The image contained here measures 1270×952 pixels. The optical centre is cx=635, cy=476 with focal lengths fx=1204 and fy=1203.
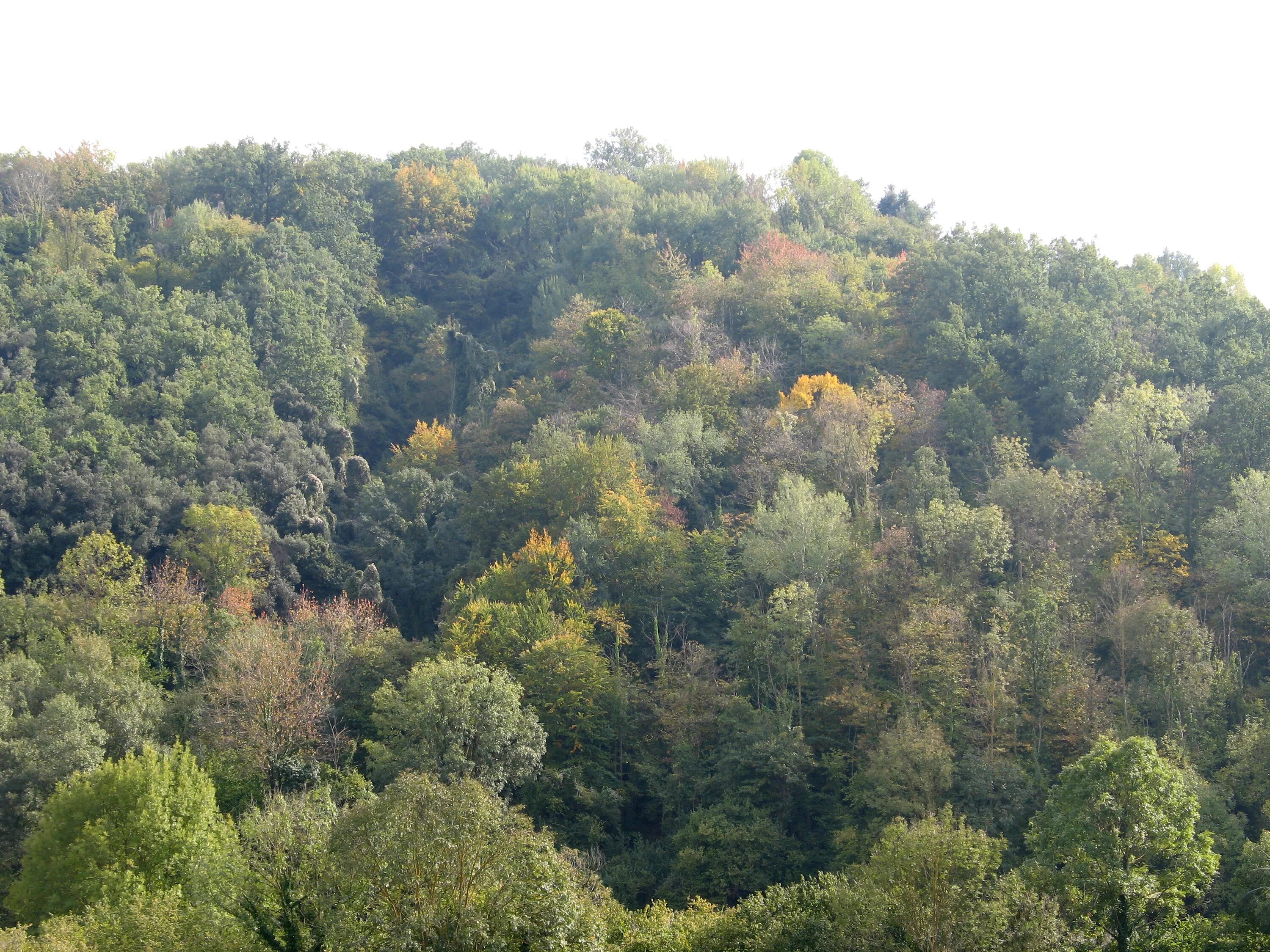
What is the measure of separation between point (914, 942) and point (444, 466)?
147 feet

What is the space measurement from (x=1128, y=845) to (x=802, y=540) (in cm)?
1876

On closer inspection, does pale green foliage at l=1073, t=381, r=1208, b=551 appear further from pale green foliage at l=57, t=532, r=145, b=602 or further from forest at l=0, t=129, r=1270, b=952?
pale green foliage at l=57, t=532, r=145, b=602

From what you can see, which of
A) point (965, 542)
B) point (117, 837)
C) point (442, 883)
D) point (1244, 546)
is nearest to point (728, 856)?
point (965, 542)

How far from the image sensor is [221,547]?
181ft

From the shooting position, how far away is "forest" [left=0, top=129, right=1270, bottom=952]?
89.7 feet

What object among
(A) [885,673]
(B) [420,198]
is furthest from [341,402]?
(A) [885,673]

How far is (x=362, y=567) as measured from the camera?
2336 inches

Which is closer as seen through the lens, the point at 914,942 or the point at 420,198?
the point at 914,942

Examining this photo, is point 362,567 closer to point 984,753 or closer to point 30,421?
point 30,421

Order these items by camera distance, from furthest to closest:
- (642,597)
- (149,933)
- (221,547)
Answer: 1. (221,547)
2. (642,597)
3. (149,933)

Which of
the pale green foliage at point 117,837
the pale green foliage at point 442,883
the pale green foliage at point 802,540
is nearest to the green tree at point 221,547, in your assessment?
the pale green foliage at point 117,837

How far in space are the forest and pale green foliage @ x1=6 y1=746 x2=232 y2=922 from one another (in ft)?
0.43

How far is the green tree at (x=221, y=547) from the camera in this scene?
54656 millimetres

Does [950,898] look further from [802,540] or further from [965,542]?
[802,540]
